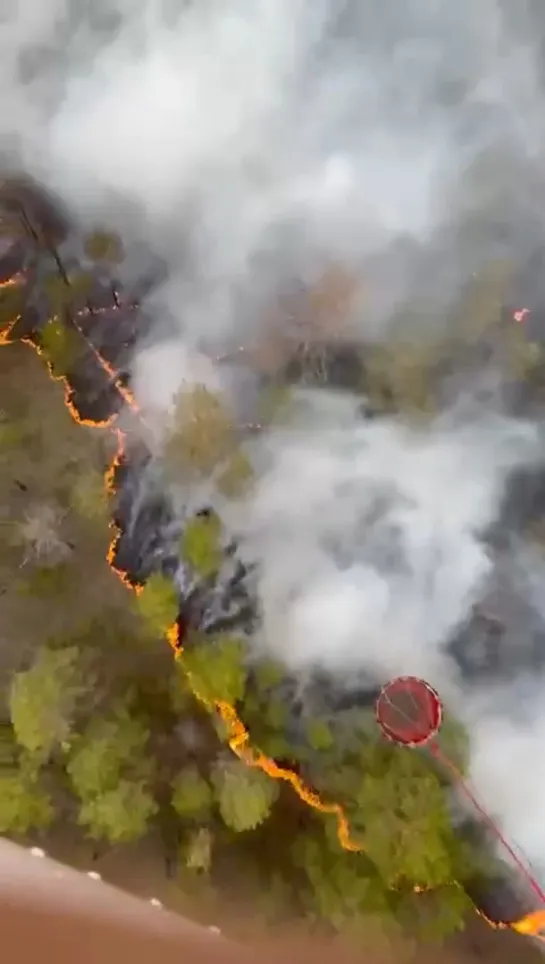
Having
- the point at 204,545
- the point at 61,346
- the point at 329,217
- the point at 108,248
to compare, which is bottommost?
the point at 204,545

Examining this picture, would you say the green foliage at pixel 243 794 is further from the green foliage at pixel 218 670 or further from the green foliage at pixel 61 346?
the green foliage at pixel 61 346

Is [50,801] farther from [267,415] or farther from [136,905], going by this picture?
[267,415]

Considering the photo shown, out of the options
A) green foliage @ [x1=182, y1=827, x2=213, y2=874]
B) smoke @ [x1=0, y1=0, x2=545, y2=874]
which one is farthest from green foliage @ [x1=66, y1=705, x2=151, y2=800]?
smoke @ [x1=0, y1=0, x2=545, y2=874]

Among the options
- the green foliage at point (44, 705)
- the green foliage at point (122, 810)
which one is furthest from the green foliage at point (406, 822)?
the green foliage at point (44, 705)

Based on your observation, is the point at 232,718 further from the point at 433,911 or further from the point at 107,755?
the point at 433,911

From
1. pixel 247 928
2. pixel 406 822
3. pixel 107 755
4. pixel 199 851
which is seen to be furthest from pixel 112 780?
pixel 406 822

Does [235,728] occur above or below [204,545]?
below
